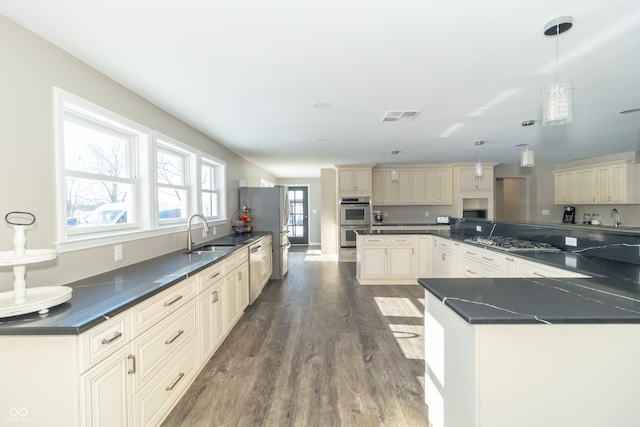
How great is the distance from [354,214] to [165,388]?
18.3 feet

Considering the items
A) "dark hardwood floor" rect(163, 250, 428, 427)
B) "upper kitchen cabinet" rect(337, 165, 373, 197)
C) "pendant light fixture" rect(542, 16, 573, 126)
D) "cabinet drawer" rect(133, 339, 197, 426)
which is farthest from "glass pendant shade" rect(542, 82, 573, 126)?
"upper kitchen cabinet" rect(337, 165, 373, 197)

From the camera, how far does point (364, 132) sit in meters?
3.92

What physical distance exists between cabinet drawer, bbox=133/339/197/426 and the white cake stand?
25.7 inches

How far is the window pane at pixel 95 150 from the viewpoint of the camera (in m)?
1.97

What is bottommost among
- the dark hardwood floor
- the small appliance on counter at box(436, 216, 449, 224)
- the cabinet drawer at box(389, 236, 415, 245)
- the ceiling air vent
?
the dark hardwood floor

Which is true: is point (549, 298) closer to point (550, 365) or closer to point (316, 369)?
point (550, 365)

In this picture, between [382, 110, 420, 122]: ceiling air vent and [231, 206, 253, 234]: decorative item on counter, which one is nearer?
[382, 110, 420, 122]: ceiling air vent

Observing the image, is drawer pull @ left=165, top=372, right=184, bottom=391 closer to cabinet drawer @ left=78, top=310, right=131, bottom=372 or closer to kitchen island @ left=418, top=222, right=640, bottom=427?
cabinet drawer @ left=78, top=310, right=131, bottom=372

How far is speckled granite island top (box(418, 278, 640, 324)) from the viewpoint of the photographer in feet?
3.65

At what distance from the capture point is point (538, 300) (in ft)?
4.30

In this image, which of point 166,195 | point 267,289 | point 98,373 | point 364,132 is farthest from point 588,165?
point 98,373

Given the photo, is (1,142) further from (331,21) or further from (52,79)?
(331,21)

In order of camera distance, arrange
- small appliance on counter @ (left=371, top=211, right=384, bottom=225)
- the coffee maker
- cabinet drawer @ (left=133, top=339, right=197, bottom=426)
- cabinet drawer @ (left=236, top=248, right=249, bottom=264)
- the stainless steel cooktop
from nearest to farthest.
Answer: cabinet drawer @ (left=133, top=339, right=197, bottom=426), the stainless steel cooktop, cabinet drawer @ (left=236, top=248, right=249, bottom=264), the coffee maker, small appliance on counter @ (left=371, top=211, right=384, bottom=225)

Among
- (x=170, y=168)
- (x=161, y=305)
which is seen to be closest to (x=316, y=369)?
(x=161, y=305)
